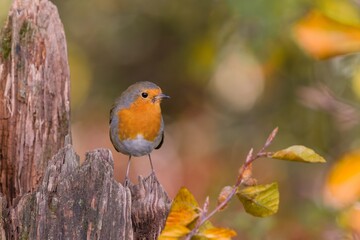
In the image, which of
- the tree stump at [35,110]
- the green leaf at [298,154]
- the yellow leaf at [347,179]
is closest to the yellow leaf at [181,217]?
the green leaf at [298,154]

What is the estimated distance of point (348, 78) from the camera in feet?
21.6

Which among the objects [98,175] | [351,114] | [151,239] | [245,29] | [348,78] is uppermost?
[245,29]

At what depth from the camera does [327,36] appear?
11.1 ft

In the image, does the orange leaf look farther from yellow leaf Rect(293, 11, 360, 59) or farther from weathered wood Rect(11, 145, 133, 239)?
yellow leaf Rect(293, 11, 360, 59)

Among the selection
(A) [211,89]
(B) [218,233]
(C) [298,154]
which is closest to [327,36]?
(C) [298,154]

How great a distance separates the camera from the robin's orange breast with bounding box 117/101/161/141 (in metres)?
4.48

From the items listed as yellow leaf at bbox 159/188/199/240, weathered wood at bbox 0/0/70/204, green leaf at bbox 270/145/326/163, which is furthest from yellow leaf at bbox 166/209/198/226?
weathered wood at bbox 0/0/70/204

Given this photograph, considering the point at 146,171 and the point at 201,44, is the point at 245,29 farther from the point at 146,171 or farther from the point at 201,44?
the point at 146,171

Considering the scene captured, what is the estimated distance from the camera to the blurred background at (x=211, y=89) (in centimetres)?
681

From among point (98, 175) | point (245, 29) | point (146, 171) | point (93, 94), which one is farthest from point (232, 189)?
point (93, 94)

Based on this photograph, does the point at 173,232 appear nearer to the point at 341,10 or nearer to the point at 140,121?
the point at 341,10

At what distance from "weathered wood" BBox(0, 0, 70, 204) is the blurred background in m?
2.25

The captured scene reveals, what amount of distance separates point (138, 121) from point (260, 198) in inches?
81.0

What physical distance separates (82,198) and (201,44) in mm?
4240
